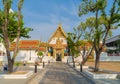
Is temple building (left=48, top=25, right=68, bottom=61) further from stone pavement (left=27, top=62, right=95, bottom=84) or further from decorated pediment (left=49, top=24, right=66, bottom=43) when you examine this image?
stone pavement (left=27, top=62, right=95, bottom=84)

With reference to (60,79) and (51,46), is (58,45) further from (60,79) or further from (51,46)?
(60,79)

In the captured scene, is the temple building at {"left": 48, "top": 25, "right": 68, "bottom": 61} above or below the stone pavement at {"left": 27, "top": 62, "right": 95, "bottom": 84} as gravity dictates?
above

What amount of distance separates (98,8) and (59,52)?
162 ft

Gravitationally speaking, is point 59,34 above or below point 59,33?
below

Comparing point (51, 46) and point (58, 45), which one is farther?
point (51, 46)

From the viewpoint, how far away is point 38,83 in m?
17.6

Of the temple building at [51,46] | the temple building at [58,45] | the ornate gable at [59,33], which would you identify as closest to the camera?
the temple building at [51,46]

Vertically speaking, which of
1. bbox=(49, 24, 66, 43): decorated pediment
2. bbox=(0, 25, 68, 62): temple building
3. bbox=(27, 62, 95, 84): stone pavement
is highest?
bbox=(49, 24, 66, 43): decorated pediment

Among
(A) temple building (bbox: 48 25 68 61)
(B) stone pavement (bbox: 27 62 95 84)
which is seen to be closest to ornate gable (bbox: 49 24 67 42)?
(A) temple building (bbox: 48 25 68 61)

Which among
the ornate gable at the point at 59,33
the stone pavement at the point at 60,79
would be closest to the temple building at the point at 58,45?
the ornate gable at the point at 59,33

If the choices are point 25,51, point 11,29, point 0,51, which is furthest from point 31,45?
point 11,29

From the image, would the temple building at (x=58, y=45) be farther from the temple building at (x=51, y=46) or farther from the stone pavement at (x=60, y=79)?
the stone pavement at (x=60, y=79)

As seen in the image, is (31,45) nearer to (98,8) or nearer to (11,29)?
(11,29)

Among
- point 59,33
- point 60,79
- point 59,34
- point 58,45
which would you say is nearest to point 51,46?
point 58,45
